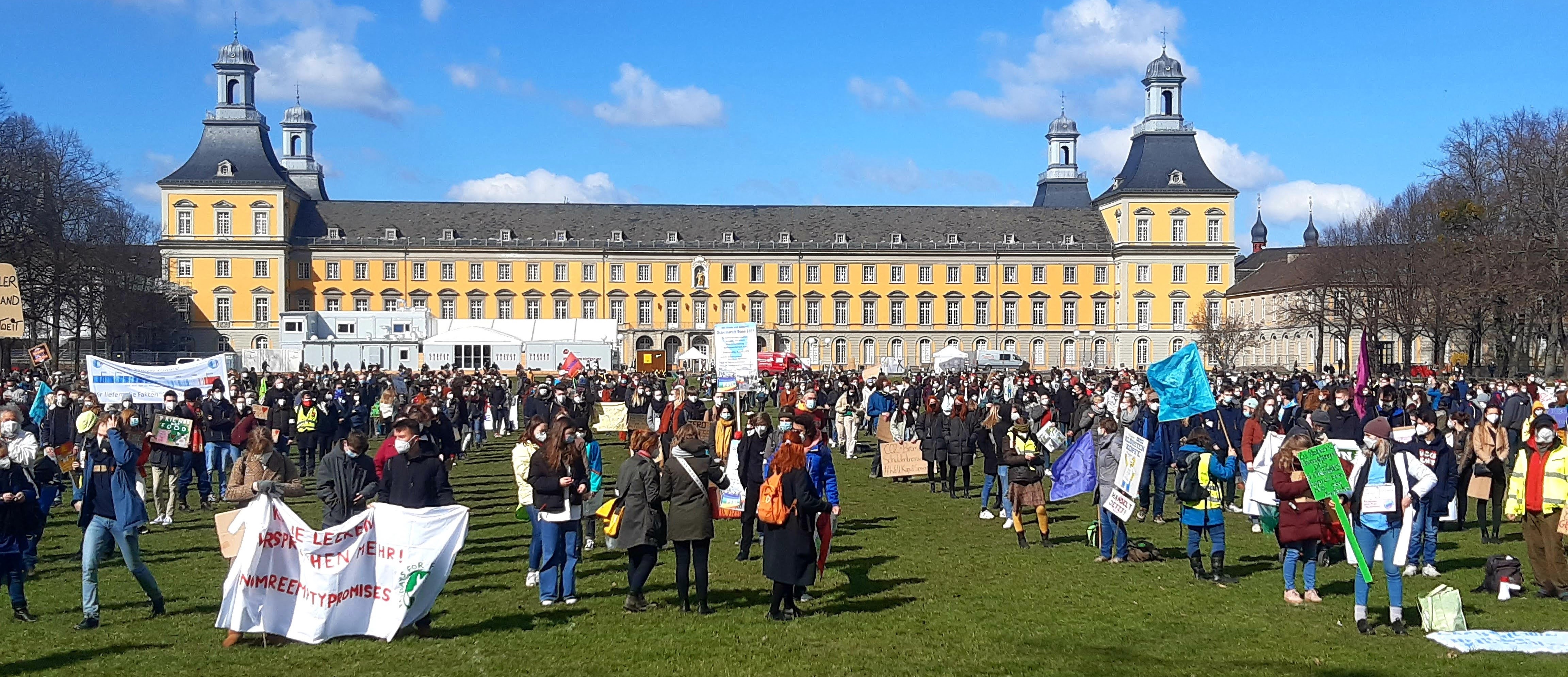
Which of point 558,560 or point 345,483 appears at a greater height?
point 345,483

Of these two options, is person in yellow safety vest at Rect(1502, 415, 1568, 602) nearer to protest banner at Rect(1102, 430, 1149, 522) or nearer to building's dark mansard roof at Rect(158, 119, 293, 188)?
protest banner at Rect(1102, 430, 1149, 522)

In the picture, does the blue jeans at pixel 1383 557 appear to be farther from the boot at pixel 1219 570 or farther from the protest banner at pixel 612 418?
the protest banner at pixel 612 418

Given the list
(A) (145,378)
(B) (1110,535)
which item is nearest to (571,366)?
(A) (145,378)

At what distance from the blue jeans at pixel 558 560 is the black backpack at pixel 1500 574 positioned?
8.07 m

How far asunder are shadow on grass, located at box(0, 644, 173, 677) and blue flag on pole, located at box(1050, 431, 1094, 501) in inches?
355

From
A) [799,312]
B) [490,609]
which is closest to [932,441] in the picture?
[490,609]

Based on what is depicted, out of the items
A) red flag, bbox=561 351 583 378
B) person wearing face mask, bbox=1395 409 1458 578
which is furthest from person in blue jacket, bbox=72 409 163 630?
red flag, bbox=561 351 583 378

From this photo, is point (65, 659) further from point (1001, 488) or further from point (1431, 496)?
point (1431, 496)

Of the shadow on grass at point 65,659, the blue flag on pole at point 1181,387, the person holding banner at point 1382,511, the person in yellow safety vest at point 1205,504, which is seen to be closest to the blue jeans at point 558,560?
the shadow on grass at point 65,659

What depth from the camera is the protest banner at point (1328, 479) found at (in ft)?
32.9

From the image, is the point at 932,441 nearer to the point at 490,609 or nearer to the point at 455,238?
the point at 490,609

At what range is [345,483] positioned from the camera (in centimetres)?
1138

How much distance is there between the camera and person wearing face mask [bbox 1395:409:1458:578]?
42.8ft

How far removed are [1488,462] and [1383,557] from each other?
19.3ft
